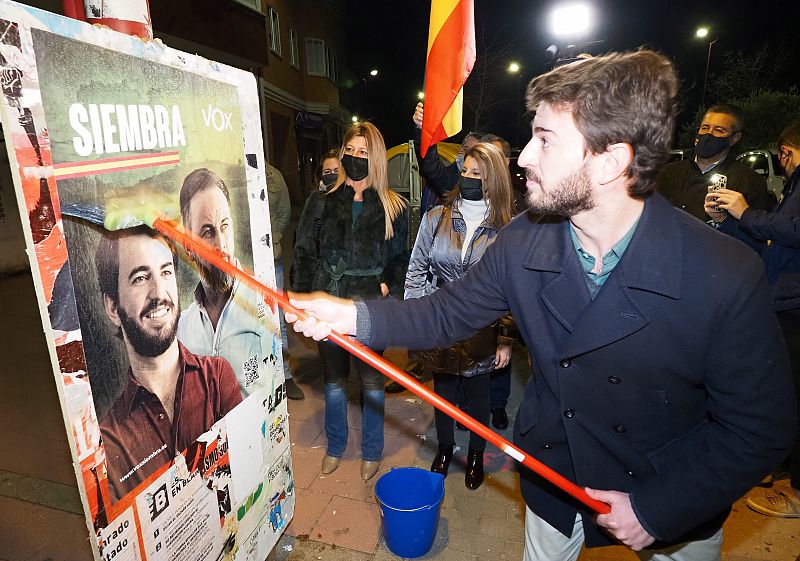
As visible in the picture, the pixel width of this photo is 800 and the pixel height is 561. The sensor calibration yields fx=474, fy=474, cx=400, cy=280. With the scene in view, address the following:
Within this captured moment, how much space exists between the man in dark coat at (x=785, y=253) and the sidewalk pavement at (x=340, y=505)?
16 cm

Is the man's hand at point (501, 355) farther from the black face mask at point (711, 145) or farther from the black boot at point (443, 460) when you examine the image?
the black face mask at point (711, 145)

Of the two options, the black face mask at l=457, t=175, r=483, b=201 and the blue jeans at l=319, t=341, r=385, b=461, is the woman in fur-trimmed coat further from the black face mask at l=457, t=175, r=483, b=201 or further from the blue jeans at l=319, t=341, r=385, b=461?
the black face mask at l=457, t=175, r=483, b=201

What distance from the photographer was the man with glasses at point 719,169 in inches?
139

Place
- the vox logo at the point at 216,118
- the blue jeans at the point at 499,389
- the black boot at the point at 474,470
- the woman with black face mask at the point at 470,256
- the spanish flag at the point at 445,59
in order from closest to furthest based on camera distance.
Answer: the vox logo at the point at 216,118, the spanish flag at the point at 445,59, the woman with black face mask at the point at 470,256, the black boot at the point at 474,470, the blue jeans at the point at 499,389

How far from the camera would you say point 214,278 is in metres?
1.91

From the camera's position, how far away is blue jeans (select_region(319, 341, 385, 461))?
3.37 metres

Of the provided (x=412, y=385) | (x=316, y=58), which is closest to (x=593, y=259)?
(x=412, y=385)

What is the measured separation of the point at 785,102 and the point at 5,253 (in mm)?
23798

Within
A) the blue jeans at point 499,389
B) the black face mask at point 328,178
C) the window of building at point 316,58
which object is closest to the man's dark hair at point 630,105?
the blue jeans at point 499,389

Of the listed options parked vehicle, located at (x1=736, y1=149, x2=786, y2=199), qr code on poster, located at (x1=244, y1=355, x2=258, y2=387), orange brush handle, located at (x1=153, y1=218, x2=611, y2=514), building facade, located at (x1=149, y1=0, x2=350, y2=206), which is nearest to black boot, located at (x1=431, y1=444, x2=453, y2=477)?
qr code on poster, located at (x1=244, y1=355, x2=258, y2=387)

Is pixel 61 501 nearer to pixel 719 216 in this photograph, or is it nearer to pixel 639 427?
pixel 639 427

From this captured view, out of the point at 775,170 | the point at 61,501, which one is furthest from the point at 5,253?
the point at 775,170

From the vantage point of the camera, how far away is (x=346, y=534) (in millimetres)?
2902

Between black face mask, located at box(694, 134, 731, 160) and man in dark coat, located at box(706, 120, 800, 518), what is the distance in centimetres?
39
